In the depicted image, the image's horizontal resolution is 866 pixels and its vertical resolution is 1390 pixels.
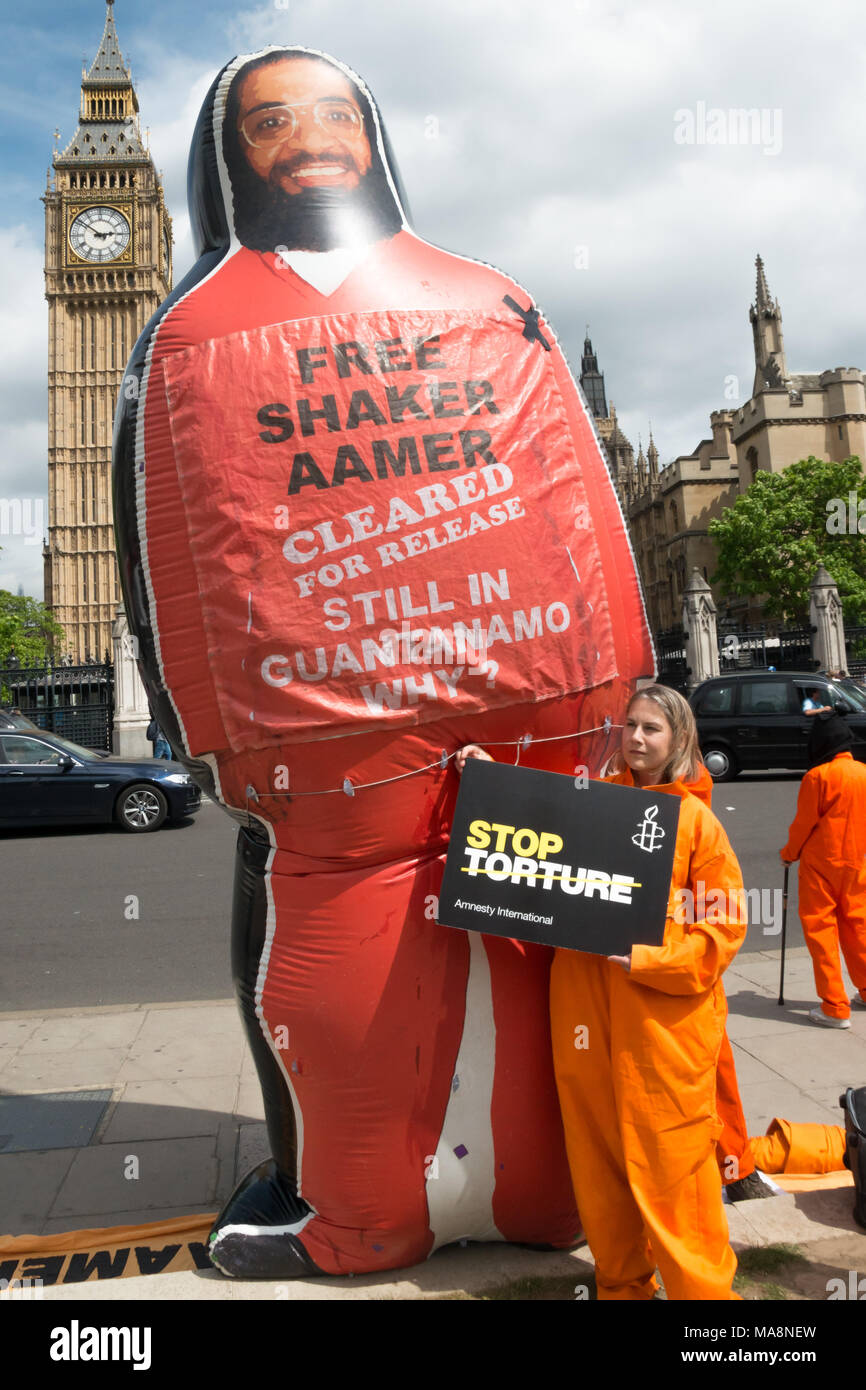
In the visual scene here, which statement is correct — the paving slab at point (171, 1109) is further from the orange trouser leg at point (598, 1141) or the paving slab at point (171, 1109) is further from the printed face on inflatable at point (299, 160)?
the printed face on inflatable at point (299, 160)

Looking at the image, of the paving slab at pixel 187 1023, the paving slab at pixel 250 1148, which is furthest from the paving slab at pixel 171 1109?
the paving slab at pixel 187 1023

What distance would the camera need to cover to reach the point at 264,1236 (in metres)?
2.78

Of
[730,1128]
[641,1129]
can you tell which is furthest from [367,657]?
[730,1128]

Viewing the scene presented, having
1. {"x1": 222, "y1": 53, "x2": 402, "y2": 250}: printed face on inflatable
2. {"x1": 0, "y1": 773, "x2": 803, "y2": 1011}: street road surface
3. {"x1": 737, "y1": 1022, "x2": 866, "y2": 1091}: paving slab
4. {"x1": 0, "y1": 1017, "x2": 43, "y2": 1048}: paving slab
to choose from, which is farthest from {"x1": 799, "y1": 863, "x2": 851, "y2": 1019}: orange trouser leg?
{"x1": 0, "y1": 1017, "x2": 43, "y2": 1048}: paving slab

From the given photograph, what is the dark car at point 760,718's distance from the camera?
1494 cm

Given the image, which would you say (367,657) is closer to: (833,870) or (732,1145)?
(732,1145)

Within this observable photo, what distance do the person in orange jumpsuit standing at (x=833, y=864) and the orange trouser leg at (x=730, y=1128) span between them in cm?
217

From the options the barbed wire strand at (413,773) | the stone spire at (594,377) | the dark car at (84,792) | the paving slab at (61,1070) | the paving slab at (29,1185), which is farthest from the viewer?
the stone spire at (594,377)

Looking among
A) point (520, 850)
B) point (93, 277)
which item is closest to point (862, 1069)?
point (520, 850)

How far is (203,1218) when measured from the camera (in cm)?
325

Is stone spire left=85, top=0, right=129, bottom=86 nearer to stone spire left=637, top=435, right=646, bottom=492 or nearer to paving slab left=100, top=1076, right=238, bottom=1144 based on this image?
stone spire left=637, top=435, right=646, bottom=492

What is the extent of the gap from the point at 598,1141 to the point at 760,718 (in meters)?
13.4

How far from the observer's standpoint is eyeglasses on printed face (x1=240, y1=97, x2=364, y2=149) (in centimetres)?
291
